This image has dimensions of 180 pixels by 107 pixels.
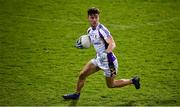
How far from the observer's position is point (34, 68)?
463 inches

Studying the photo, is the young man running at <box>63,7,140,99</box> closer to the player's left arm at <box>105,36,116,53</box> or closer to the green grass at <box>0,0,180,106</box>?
the player's left arm at <box>105,36,116,53</box>

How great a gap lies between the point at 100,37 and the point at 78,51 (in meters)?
4.19

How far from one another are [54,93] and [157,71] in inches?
120

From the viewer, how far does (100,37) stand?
9.23 m

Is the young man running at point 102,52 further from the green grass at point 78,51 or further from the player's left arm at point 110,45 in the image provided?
the green grass at point 78,51

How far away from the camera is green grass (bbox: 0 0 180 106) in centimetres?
993

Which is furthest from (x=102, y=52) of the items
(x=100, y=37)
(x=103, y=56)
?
(x=100, y=37)

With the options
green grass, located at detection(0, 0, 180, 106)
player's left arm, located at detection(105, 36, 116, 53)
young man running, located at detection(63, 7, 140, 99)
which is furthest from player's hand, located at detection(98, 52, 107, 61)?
green grass, located at detection(0, 0, 180, 106)

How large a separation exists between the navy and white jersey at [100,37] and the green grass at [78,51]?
1.21 m

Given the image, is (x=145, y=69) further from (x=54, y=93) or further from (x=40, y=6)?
(x=40, y=6)

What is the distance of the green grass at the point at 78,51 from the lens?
32.6 ft

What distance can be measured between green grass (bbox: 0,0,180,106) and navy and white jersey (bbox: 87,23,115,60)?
1.21 m

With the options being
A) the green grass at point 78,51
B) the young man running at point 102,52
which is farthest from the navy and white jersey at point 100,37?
the green grass at point 78,51

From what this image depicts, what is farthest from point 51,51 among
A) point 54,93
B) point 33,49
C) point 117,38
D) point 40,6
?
point 40,6
